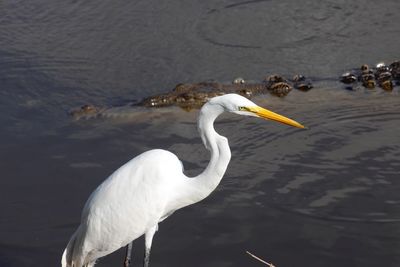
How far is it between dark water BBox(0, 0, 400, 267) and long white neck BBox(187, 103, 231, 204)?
123 centimetres

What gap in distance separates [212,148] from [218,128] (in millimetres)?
3471

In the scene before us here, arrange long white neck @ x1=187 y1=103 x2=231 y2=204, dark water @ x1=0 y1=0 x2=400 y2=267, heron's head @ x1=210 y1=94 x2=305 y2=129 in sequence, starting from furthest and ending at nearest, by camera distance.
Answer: dark water @ x1=0 y1=0 x2=400 y2=267, long white neck @ x1=187 y1=103 x2=231 y2=204, heron's head @ x1=210 y1=94 x2=305 y2=129

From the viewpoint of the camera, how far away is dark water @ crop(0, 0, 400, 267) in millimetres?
7438

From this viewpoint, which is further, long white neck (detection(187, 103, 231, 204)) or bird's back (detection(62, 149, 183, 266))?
bird's back (detection(62, 149, 183, 266))

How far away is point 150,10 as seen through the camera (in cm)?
1336

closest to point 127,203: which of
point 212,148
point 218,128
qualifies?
point 212,148

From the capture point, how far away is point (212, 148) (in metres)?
5.99

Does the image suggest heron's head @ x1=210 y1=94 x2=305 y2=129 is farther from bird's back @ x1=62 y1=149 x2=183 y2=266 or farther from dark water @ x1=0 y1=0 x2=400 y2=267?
dark water @ x1=0 y1=0 x2=400 y2=267

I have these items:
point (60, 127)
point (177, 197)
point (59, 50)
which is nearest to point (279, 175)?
point (177, 197)

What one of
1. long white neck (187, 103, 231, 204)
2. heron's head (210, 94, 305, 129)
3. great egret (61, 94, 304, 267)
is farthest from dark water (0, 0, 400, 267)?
heron's head (210, 94, 305, 129)

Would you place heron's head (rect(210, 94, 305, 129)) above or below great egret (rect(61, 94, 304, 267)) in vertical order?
above

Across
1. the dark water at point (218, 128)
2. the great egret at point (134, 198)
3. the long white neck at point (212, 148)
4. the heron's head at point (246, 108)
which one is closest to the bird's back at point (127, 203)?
the great egret at point (134, 198)

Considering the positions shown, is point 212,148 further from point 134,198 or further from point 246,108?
point 134,198

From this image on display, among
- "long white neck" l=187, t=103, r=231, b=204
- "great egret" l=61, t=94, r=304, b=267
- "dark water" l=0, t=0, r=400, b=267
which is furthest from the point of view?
"dark water" l=0, t=0, r=400, b=267
